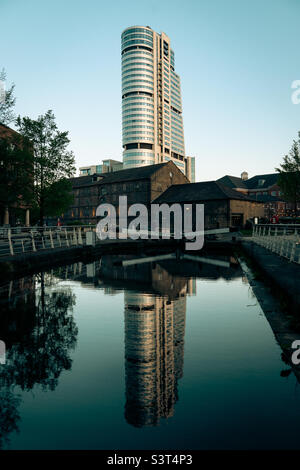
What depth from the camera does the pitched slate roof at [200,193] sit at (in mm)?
47987

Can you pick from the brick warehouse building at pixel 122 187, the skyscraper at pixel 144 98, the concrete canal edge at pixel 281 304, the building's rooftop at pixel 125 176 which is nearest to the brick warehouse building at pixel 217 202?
the brick warehouse building at pixel 122 187

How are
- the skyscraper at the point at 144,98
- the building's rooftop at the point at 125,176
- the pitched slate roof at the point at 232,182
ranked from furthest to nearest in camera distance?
1. the skyscraper at the point at 144,98
2. the pitched slate roof at the point at 232,182
3. the building's rooftop at the point at 125,176

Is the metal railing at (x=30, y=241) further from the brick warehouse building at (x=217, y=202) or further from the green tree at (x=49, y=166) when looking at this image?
the brick warehouse building at (x=217, y=202)

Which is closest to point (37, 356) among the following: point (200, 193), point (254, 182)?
point (200, 193)

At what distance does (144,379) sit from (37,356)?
7.28 feet

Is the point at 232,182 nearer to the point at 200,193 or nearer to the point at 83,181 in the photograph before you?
the point at 83,181

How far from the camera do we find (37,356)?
577 centimetres

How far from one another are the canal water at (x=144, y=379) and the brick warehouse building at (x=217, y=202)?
38.4m

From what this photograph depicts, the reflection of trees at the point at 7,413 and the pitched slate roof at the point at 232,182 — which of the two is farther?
the pitched slate roof at the point at 232,182

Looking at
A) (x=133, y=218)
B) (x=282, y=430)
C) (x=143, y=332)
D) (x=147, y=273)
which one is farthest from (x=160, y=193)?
(x=282, y=430)

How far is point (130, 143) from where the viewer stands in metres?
144

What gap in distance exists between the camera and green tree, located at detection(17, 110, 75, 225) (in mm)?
35938
